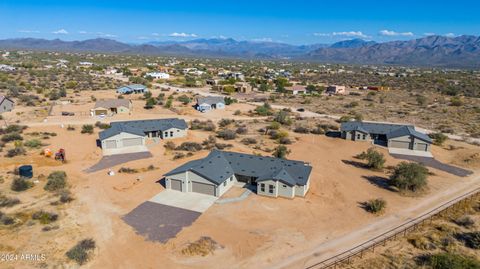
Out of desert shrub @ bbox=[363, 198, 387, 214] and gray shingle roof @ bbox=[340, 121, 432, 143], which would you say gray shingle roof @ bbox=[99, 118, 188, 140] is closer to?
gray shingle roof @ bbox=[340, 121, 432, 143]

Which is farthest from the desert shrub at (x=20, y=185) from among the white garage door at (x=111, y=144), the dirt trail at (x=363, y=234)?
the dirt trail at (x=363, y=234)

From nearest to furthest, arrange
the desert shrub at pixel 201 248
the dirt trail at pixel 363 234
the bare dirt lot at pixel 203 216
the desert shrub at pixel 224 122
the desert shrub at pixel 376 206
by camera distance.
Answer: the dirt trail at pixel 363 234 → the bare dirt lot at pixel 203 216 → the desert shrub at pixel 201 248 → the desert shrub at pixel 376 206 → the desert shrub at pixel 224 122

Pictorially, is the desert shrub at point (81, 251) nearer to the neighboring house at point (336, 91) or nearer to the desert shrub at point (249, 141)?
the desert shrub at point (249, 141)

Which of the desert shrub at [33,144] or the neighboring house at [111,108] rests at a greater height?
the neighboring house at [111,108]

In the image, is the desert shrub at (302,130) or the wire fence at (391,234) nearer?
the wire fence at (391,234)

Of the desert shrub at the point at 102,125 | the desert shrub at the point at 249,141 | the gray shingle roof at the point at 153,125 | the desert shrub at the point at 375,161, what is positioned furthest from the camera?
the desert shrub at the point at 102,125

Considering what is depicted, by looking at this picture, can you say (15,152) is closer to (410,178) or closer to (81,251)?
(81,251)
